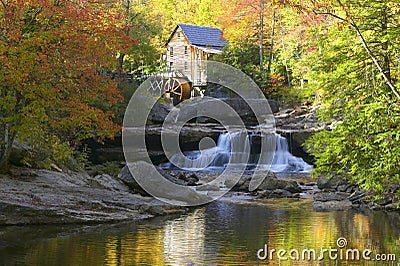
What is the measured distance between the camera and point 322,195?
1825 cm

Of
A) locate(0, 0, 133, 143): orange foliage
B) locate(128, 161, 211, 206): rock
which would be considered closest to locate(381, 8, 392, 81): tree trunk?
locate(0, 0, 133, 143): orange foliage

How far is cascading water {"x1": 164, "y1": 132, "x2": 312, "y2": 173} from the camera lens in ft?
92.8

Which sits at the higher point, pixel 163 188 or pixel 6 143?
pixel 6 143

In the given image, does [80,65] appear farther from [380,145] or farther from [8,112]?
[380,145]

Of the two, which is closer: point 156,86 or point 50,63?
point 50,63

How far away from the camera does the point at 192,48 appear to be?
47656mm

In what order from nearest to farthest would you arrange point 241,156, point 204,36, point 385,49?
point 385,49 < point 241,156 < point 204,36

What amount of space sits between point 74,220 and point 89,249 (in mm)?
2806

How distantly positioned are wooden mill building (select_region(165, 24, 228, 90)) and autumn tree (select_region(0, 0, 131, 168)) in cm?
3106

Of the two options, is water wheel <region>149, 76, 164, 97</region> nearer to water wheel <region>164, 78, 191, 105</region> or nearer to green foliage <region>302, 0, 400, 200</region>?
water wheel <region>164, 78, 191, 105</region>

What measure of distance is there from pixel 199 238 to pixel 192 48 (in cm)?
3717

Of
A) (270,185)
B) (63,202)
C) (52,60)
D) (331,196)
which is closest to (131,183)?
(63,202)

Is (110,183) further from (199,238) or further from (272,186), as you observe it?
(272,186)

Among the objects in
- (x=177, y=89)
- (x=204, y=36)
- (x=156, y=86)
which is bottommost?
(x=177, y=89)
